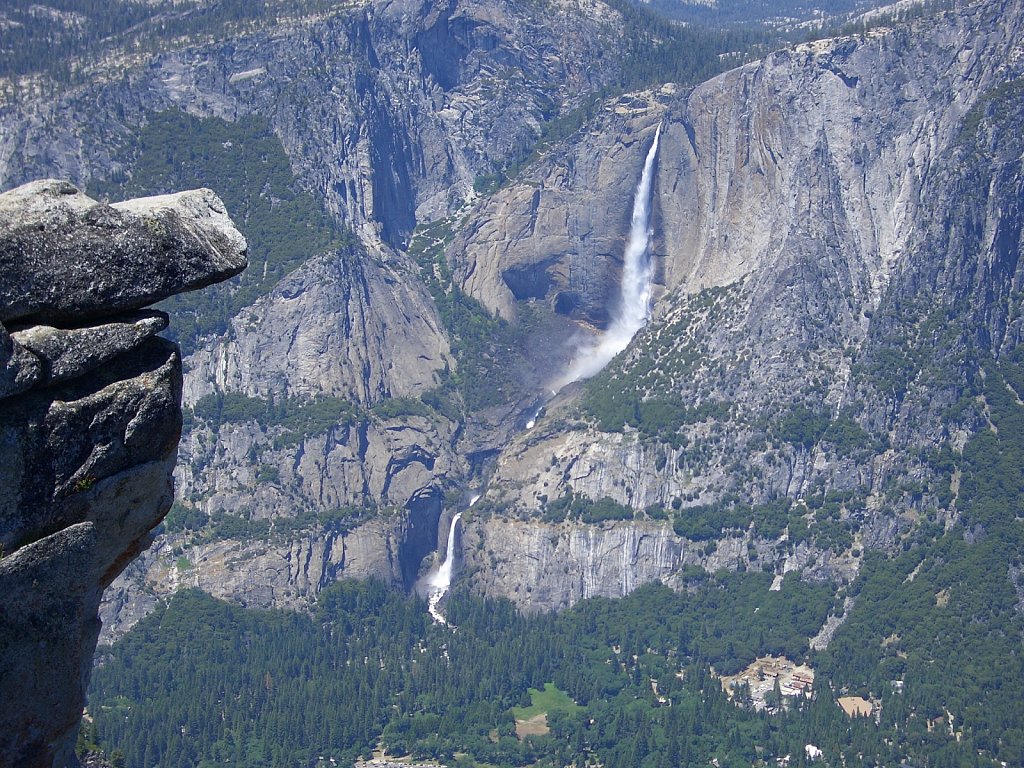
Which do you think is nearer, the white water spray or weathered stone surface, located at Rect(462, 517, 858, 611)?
weathered stone surface, located at Rect(462, 517, 858, 611)

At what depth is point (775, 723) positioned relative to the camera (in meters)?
127

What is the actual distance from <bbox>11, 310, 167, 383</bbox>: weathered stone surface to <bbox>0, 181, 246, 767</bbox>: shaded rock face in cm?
2

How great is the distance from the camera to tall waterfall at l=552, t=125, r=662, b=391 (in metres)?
176

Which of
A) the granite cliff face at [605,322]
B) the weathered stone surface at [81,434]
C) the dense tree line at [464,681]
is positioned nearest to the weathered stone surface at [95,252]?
the weathered stone surface at [81,434]

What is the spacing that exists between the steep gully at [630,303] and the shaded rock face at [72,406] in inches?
5524

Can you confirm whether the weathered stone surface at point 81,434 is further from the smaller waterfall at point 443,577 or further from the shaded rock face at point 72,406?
the smaller waterfall at point 443,577

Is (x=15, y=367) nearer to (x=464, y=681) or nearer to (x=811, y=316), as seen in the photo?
(x=464, y=681)

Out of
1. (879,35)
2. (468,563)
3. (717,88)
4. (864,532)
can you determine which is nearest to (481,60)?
(717,88)

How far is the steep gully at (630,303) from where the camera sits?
175 meters

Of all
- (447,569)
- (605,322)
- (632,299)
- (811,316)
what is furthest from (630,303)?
(447,569)

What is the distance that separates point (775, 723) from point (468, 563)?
4069 centimetres

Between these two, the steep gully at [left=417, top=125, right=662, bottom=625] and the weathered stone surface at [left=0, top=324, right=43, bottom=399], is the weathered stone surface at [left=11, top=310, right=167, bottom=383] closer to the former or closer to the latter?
the weathered stone surface at [left=0, top=324, right=43, bottom=399]

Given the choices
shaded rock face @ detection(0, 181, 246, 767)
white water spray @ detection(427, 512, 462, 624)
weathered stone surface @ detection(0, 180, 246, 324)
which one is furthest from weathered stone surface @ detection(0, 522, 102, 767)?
white water spray @ detection(427, 512, 462, 624)

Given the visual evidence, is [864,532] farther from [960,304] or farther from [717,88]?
[717,88]
